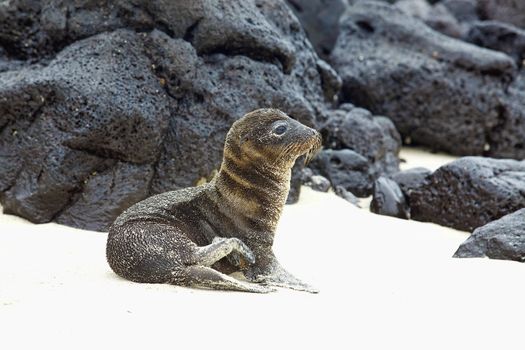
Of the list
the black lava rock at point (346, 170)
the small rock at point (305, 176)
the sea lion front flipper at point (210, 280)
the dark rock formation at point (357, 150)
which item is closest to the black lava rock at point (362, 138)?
the dark rock formation at point (357, 150)

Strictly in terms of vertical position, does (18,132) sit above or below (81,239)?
above

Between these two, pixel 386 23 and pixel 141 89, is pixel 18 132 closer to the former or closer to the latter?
pixel 141 89

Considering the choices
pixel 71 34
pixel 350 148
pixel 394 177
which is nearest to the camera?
pixel 71 34

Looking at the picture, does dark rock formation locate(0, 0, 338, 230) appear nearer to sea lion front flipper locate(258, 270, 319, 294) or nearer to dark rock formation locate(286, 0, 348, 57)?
sea lion front flipper locate(258, 270, 319, 294)

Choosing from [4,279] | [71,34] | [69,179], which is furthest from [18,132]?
[4,279]

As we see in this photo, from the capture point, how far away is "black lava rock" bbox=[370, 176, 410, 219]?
8.28m

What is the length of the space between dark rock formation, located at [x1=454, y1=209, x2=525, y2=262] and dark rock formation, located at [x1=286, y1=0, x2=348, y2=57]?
24.2 ft

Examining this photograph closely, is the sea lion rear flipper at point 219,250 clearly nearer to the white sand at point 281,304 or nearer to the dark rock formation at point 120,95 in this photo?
the white sand at point 281,304

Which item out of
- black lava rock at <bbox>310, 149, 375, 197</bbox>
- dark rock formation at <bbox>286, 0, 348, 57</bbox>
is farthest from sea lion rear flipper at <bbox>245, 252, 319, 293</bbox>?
dark rock formation at <bbox>286, 0, 348, 57</bbox>

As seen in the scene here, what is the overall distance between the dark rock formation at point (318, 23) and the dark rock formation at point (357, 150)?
108 inches

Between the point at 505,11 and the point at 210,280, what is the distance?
18.1m

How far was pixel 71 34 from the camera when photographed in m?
7.47

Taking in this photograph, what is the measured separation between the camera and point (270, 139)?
5.07 m

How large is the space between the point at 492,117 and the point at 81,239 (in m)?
7.15
